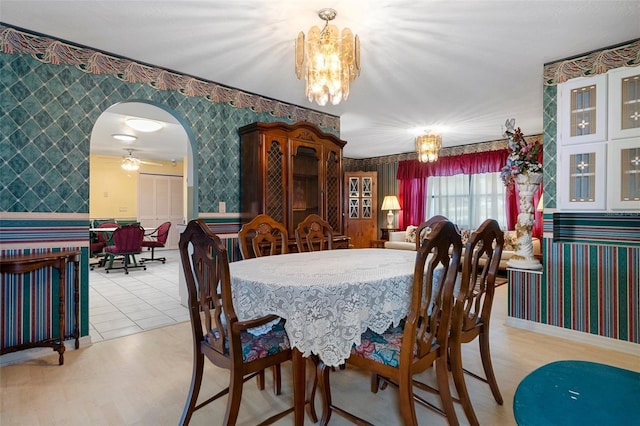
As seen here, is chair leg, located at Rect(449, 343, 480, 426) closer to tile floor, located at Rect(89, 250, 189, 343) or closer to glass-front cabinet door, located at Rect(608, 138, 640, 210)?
glass-front cabinet door, located at Rect(608, 138, 640, 210)

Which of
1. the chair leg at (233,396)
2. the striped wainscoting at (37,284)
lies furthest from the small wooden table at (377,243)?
the chair leg at (233,396)

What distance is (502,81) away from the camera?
3512mm

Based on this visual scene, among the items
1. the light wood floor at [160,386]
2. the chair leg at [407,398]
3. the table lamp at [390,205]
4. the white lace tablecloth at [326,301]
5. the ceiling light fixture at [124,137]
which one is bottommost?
the light wood floor at [160,386]

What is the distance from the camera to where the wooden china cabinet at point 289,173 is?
3.57 meters

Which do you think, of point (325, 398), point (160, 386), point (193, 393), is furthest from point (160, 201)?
point (325, 398)

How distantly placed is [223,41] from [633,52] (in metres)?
3.22

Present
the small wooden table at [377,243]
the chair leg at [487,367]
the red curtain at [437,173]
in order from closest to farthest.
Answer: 1. the chair leg at [487,367]
2. the red curtain at [437,173]
3. the small wooden table at [377,243]

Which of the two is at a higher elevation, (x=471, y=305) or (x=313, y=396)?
(x=471, y=305)

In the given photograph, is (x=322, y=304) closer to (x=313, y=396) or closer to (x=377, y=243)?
(x=313, y=396)

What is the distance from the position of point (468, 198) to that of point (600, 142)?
13.8ft

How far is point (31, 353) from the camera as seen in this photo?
101 inches

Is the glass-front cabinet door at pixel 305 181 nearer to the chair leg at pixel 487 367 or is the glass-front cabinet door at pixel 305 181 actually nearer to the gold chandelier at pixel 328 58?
the gold chandelier at pixel 328 58

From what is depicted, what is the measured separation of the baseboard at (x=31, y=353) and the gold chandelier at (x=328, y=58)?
105 inches

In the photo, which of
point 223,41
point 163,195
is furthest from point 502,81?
point 163,195
